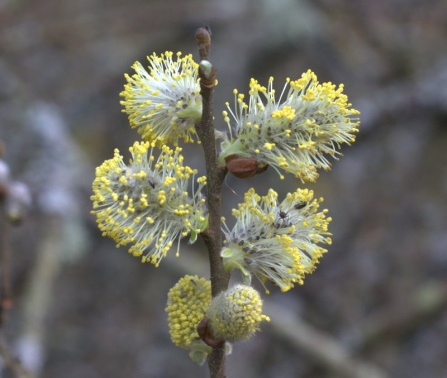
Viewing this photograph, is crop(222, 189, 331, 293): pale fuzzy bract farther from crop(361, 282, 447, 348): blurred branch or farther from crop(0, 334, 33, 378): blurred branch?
crop(361, 282, 447, 348): blurred branch

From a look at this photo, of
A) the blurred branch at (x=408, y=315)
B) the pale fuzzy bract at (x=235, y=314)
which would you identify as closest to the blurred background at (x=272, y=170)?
the blurred branch at (x=408, y=315)

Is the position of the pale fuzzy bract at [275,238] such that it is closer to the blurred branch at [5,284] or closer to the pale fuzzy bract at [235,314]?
the pale fuzzy bract at [235,314]

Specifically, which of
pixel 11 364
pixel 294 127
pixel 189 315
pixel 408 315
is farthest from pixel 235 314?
pixel 408 315

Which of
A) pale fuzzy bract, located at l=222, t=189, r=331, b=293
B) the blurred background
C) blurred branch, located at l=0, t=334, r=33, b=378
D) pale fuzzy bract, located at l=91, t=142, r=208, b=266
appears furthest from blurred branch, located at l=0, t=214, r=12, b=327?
the blurred background

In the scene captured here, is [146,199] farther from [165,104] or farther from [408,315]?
[408,315]

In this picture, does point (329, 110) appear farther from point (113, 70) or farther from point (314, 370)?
point (113, 70)

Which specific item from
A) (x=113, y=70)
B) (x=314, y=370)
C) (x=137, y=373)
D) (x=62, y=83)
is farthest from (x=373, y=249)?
(x=62, y=83)
